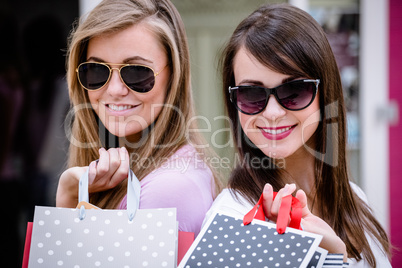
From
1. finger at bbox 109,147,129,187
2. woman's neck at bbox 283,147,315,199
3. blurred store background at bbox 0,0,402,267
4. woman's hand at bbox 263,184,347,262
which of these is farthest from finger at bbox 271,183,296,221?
blurred store background at bbox 0,0,402,267

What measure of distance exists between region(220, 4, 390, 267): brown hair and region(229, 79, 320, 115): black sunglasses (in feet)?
0.14

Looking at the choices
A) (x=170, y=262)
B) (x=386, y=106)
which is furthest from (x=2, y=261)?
(x=386, y=106)

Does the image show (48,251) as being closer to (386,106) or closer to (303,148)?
(303,148)

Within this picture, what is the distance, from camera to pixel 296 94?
58.2 inches

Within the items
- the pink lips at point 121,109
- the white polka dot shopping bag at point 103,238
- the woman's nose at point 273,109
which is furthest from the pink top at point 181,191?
the woman's nose at point 273,109

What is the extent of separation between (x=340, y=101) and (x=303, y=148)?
24 cm

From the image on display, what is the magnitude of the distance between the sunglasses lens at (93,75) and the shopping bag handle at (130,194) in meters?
0.38

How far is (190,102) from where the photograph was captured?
188 centimetres

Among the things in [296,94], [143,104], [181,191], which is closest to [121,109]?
[143,104]

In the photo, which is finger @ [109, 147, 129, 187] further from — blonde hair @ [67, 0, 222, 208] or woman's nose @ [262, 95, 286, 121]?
woman's nose @ [262, 95, 286, 121]

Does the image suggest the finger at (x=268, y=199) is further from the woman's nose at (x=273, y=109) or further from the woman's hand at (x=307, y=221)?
the woman's nose at (x=273, y=109)

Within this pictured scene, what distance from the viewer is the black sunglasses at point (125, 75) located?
1.64 meters

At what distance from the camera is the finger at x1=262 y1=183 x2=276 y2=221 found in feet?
4.42

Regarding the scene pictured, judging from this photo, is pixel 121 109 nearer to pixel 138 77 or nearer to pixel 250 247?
pixel 138 77
